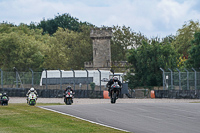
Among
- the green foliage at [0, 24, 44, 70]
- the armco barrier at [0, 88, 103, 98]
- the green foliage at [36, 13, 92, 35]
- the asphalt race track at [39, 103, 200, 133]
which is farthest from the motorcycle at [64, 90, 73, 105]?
the green foliage at [36, 13, 92, 35]

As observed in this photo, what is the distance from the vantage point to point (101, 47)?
92.6 metres

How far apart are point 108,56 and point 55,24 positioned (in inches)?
1814

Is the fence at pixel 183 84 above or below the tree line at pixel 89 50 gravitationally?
below

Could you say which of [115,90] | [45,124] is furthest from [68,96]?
[45,124]

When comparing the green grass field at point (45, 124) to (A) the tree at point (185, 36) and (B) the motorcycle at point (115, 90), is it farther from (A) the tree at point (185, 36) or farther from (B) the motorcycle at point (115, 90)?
(A) the tree at point (185, 36)

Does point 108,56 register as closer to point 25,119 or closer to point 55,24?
point 55,24

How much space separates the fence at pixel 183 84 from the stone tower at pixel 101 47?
167 feet

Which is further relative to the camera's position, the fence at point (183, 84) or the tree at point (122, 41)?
the tree at point (122, 41)

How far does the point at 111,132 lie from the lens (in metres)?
14.3

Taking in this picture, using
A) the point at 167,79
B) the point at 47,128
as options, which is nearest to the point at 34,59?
the point at 167,79

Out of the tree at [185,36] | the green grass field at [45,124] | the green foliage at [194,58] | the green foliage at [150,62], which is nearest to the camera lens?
the green grass field at [45,124]

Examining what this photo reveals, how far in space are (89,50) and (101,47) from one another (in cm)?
1079

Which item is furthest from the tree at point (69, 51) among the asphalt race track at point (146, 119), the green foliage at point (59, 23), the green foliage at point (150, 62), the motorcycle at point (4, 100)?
the asphalt race track at point (146, 119)

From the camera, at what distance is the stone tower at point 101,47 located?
301 feet
